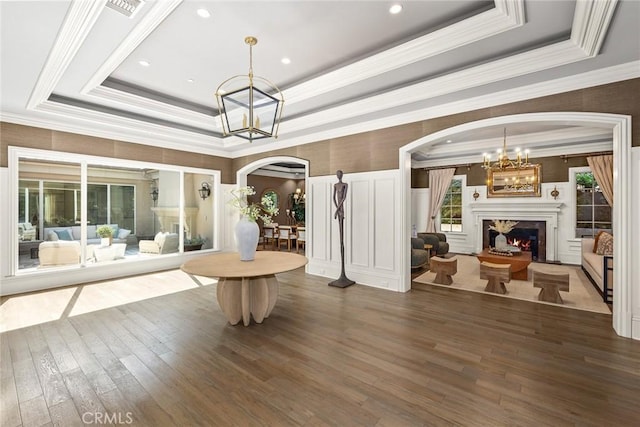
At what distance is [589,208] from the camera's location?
21.4 feet

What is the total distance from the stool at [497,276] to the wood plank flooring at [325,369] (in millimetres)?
671

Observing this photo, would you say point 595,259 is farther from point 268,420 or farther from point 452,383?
point 268,420

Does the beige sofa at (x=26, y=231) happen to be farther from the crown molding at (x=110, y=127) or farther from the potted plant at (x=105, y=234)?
the crown molding at (x=110, y=127)

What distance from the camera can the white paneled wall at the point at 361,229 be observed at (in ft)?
15.0

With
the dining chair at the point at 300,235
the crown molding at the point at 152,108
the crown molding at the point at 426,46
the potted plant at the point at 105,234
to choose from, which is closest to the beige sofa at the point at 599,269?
the crown molding at the point at 426,46

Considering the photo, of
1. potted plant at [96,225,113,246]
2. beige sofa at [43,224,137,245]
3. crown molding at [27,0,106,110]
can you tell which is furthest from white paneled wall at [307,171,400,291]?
potted plant at [96,225,113,246]

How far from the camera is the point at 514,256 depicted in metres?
5.37

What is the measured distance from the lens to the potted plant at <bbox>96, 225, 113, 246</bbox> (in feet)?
17.9

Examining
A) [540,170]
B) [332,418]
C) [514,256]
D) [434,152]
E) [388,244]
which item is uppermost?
[434,152]

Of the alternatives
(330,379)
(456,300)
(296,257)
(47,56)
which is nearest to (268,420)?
(330,379)

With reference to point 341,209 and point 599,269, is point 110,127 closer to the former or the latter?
point 341,209

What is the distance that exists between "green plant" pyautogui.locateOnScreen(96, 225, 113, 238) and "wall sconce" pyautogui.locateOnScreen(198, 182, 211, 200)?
200cm

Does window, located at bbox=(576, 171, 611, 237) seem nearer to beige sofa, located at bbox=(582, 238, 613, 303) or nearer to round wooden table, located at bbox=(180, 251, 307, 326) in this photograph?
beige sofa, located at bbox=(582, 238, 613, 303)

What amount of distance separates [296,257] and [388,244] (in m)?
1.76
